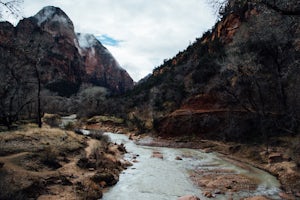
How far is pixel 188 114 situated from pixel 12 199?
28468 mm

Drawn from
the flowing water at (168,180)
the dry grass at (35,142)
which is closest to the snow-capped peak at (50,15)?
the dry grass at (35,142)

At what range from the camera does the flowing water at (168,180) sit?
1326 centimetres

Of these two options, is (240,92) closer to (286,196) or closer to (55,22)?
(286,196)

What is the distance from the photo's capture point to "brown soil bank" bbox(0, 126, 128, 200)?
11.3 meters

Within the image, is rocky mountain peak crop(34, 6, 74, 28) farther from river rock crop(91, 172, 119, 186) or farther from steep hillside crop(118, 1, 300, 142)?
river rock crop(91, 172, 119, 186)

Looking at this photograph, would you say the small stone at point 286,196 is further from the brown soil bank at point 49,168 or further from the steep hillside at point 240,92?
the brown soil bank at point 49,168

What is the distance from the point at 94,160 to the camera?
17.1 metres

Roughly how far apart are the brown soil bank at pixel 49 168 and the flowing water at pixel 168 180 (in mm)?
1008

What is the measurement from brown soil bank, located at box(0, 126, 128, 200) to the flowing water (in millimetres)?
1008

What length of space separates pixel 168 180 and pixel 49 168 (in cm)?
692

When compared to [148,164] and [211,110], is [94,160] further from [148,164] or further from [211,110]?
[211,110]

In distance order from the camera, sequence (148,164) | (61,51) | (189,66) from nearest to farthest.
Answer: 1. (148,164)
2. (189,66)
3. (61,51)

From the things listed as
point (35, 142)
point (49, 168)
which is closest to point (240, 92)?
point (35, 142)

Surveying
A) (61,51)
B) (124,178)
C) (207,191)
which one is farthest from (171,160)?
(61,51)
